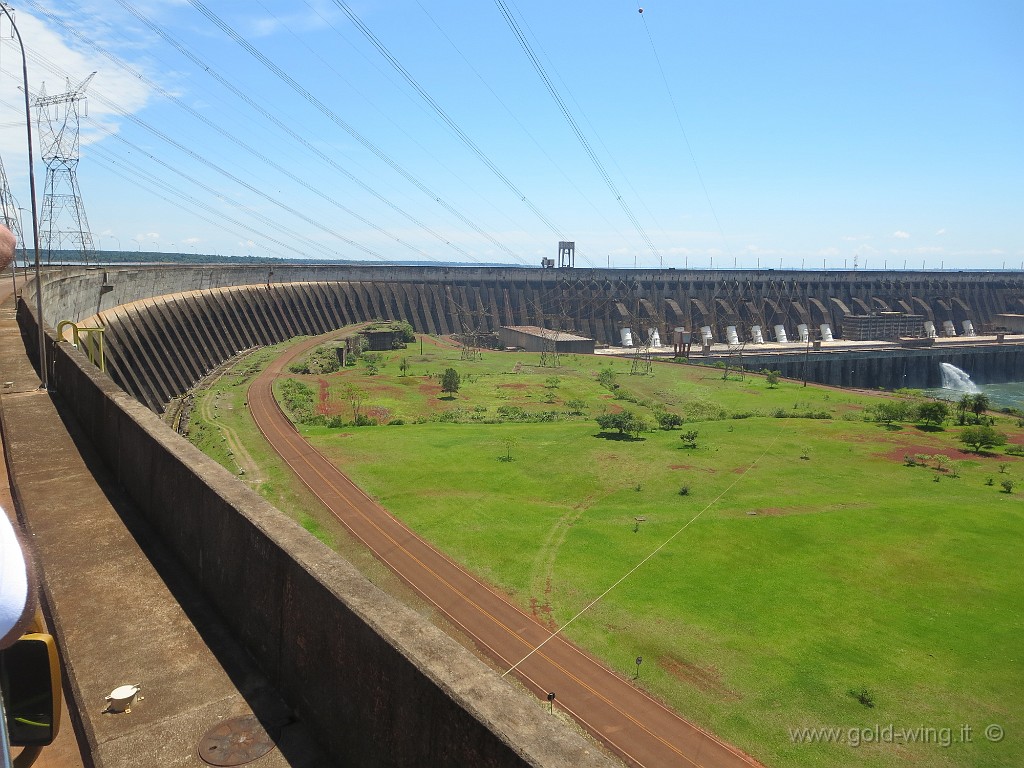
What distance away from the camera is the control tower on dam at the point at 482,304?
53750 mm

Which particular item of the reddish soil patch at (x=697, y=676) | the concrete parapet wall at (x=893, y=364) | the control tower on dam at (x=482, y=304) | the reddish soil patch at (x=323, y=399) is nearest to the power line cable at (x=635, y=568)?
the reddish soil patch at (x=697, y=676)

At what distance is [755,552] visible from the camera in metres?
32.5

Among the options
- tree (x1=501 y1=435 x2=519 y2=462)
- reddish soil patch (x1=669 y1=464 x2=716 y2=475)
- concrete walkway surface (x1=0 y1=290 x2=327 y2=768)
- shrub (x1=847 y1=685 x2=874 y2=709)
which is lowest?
shrub (x1=847 y1=685 x2=874 y2=709)

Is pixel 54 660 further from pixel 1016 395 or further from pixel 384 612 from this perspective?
pixel 1016 395

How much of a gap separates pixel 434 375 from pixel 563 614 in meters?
49.9

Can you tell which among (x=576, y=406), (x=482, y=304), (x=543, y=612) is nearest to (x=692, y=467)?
(x=576, y=406)

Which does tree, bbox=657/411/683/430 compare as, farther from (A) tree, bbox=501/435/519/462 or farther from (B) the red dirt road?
(B) the red dirt road

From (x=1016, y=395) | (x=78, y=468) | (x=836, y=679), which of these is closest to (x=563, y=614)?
(x=836, y=679)

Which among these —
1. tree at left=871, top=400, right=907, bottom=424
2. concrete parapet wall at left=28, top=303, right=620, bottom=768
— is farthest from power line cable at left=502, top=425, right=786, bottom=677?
tree at left=871, top=400, right=907, bottom=424

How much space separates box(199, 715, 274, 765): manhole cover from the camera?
652cm

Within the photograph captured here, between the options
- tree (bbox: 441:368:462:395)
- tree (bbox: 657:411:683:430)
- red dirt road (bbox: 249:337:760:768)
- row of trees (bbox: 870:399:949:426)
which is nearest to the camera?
red dirt road (bbox: 249:337:760:768)
